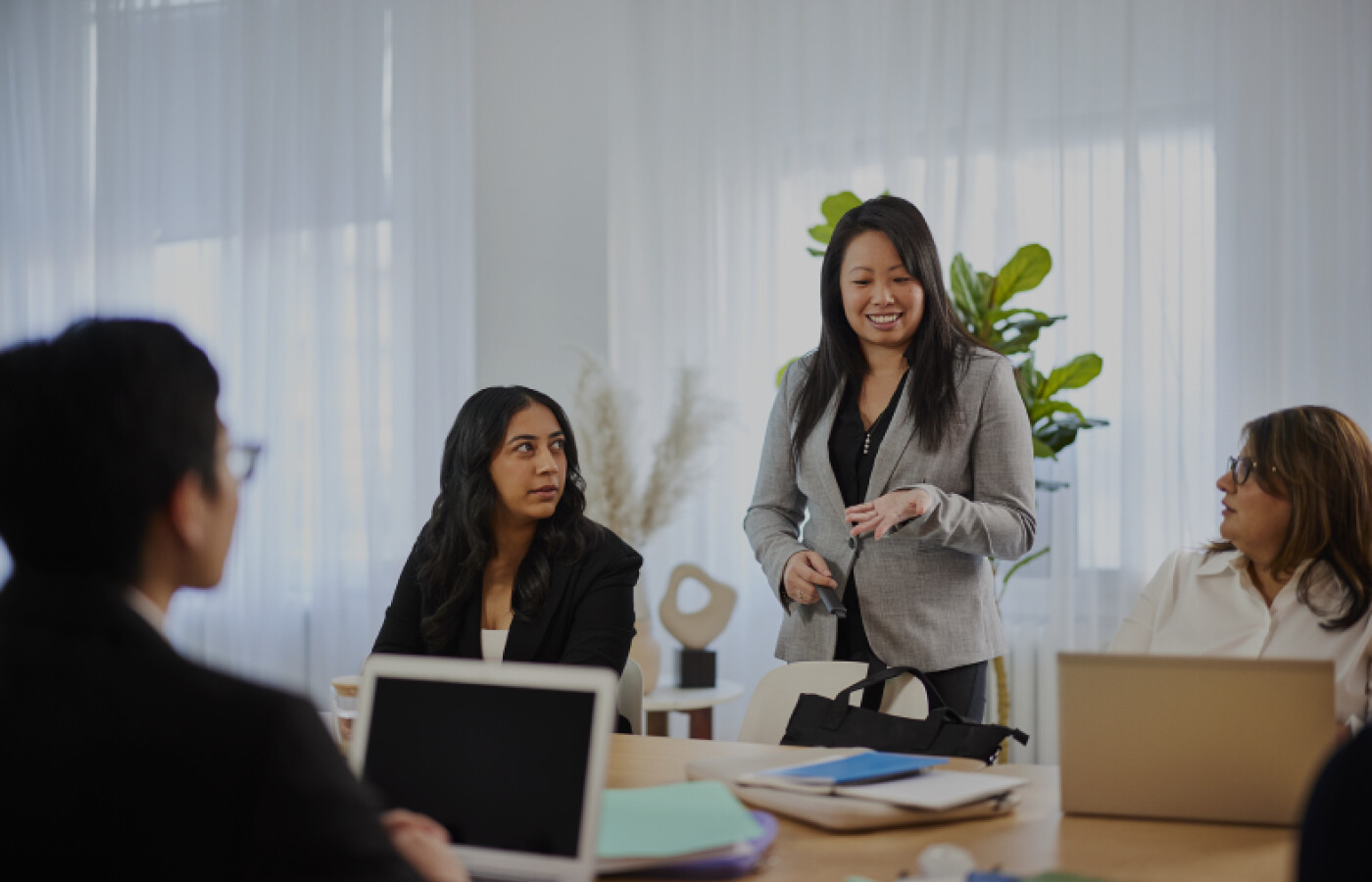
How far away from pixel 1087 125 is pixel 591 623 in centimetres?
252

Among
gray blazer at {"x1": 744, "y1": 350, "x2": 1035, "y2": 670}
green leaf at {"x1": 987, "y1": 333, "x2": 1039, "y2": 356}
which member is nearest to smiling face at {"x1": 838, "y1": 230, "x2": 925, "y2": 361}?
gray blazer at {"x1": 744, "y1": 350, "x2": 1035, "y2": 670}

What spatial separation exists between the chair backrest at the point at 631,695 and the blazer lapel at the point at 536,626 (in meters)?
0.18

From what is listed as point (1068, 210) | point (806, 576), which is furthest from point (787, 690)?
point (1068, 210)

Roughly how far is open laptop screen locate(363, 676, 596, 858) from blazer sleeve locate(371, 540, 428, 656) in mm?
1109

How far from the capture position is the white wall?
4.41 m

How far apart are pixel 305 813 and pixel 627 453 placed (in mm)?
3008

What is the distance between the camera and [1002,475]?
2277 mm

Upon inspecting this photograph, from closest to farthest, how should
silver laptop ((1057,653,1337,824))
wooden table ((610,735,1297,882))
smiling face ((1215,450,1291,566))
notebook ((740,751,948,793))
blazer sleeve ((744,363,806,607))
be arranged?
wooden table ((610,735,1297,882)) → silver laptop ((1057,653,1337,824)) → notebook ((740,751,948,793)) → smiling face ((1215,450,1291,566)) → blazer sleeve ((744,363,806,607))

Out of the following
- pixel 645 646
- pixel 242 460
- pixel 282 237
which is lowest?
pixel 645 646

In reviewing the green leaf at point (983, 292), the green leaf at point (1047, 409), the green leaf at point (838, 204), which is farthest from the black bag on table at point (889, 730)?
the green leaf at point (838, 204)

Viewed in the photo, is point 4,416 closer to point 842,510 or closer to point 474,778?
point 474,778

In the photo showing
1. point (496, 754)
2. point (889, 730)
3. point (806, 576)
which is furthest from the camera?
point (806, 576)

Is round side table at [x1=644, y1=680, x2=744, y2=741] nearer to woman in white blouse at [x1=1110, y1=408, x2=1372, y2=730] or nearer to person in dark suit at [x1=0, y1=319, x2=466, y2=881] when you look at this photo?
woman in white blouse at [x1=1110, y1=408, x2=1372, y2=730]

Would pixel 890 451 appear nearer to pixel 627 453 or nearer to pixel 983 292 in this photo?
pixel 983 292
